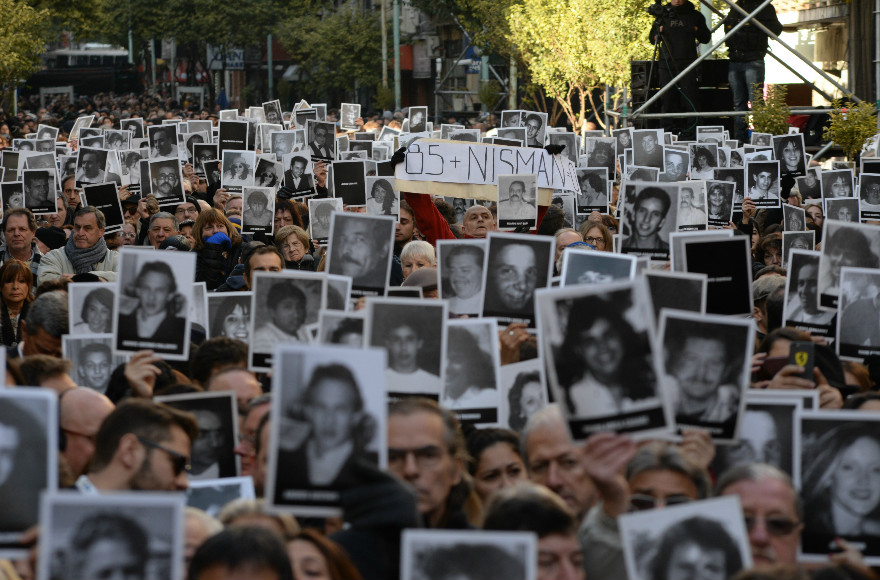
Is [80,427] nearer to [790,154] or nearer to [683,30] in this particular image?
[790,154]

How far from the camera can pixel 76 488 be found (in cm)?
457

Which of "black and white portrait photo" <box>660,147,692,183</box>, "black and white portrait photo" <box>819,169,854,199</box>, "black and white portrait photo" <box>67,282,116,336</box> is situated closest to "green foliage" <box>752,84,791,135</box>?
"black and white portrait photo" <box>660,147,692,183</box>

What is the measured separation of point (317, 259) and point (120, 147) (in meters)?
10.2

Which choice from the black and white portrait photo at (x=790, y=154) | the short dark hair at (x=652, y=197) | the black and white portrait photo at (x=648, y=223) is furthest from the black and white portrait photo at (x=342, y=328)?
the black and white portrait photo at (x=790, y=154)

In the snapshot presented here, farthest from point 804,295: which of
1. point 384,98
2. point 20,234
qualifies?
point 384,98

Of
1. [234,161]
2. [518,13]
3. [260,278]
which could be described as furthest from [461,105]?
[260,278]

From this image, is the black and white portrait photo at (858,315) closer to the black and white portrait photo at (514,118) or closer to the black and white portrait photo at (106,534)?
the black and white portrait photo at (106,534)

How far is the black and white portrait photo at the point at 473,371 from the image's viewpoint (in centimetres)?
577

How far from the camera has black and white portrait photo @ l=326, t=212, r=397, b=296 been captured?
24.6 ft

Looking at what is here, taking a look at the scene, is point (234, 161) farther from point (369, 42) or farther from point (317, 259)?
point (369, 42)

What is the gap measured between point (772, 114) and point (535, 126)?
126 inches

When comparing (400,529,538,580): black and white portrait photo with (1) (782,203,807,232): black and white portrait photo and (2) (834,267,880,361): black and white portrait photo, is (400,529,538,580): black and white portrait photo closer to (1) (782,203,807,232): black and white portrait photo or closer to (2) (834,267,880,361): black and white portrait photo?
(2) (834,267,880,361): black and white portrait photo

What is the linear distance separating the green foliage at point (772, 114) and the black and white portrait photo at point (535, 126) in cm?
284

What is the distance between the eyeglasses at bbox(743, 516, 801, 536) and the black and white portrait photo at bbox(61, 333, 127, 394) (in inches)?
150
